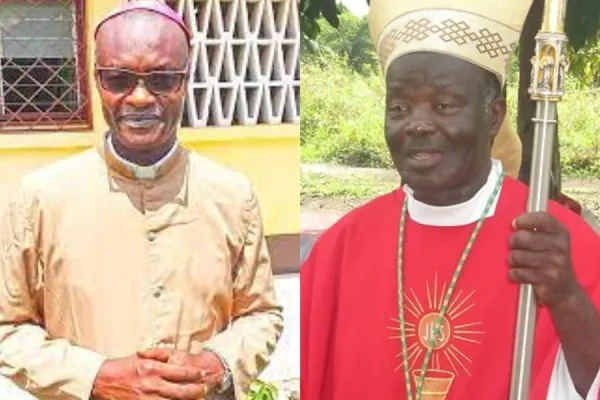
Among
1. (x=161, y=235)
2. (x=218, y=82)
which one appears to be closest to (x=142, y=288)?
(x=161, y=235)

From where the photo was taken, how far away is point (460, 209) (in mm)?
2018

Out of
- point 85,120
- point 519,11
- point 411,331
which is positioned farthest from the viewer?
point 85,120

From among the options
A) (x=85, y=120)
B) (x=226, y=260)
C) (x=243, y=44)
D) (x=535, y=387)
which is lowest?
(x=535, y=387)

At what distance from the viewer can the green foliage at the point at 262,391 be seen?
7.82 feet

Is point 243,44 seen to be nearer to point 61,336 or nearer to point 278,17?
point 278,17

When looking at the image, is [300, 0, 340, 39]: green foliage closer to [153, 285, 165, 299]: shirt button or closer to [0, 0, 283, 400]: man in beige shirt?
[0, 0, 283, 400]: man in beige shirt

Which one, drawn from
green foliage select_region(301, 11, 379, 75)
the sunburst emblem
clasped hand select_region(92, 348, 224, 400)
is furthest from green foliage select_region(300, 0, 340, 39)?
clasped hand select_region(92, 348, 224, 400)

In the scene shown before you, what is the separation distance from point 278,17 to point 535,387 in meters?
0.96

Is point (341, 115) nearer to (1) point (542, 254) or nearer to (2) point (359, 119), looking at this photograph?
(2) point (359, 119)

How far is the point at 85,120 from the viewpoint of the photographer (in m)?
2.22

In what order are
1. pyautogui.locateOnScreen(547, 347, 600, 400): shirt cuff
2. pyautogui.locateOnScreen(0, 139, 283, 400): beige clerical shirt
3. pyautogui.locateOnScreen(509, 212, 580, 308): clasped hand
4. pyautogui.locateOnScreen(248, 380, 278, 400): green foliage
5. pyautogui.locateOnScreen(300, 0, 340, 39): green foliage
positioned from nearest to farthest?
1. pyautogui.locateOnScreen(509, 212, 580, 308): clasped hand
2. pyautogui.locateOnScreen(547, 347, 600, 400): shirt cuff
3. pyautogui.locateOnScreen(300, 0, 340, 39): green foliage
4. pyautogui.locateOnScreen(0, 139, 283, 400): beige clerical shirt
5. pyautogui.locateOnScreen(248, 380, 278, 400): green foliage

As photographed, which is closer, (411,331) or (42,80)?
(411,331)

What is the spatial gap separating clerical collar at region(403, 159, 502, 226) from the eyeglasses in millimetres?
543

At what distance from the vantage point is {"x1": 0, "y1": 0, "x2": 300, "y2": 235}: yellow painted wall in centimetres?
221
